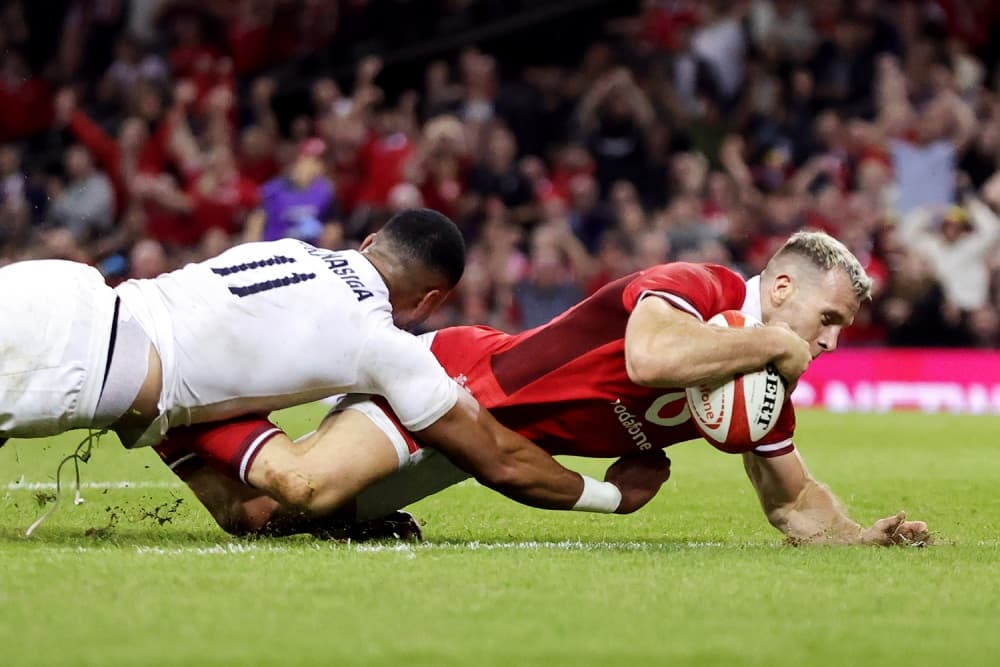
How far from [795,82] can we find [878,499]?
37.7 feet

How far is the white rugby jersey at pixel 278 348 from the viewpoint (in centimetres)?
599

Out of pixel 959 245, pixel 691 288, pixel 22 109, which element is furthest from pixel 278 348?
pixel 22 109

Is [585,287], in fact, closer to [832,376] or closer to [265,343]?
[832,376]

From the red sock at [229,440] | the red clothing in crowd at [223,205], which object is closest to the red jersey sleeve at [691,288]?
the red sock at [229,440]

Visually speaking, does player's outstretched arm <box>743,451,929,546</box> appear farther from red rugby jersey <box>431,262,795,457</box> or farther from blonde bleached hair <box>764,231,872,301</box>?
blonde bleached hair <box>764,231,872,301</box>

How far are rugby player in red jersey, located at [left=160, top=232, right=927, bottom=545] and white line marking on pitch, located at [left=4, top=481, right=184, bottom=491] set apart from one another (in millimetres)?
2136

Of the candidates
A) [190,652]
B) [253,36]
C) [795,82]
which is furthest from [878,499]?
[253,36]

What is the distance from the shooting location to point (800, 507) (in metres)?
6.79

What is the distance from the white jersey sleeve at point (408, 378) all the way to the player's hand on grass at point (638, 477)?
100cm

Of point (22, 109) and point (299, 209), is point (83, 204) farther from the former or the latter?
point (299, 209)

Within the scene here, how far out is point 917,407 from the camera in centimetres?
1767

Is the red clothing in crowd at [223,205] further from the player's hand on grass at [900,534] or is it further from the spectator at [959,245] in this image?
the player's hand on grass at [900,534]

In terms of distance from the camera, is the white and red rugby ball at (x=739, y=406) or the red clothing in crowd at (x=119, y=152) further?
the red clothing in crowd at (x=119, y=152)

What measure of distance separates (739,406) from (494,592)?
60.4 inches
